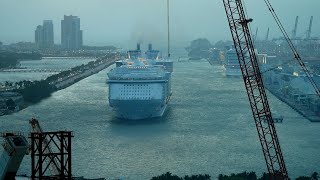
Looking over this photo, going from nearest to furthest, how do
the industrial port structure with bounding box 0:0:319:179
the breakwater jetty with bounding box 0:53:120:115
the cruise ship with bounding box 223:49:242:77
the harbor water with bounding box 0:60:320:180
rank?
the industrial port structure with bounding box 0:0:319:179, the harbor water with bounding box 0:60:320:180, the breakwater jetty with bounding box 0:53:120:115, the cruise ship with bounding box 223:49:242:77

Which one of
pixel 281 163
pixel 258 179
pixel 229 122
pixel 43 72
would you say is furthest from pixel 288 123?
pixel 43 72

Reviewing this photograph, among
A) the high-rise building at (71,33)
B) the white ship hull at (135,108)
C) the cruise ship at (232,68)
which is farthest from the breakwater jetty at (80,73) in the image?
the high-rise building at (71,33)

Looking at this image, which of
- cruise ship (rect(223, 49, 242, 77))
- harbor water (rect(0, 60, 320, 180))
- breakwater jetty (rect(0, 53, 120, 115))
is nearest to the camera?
harbor water (rect(0, 60, 320, 180))

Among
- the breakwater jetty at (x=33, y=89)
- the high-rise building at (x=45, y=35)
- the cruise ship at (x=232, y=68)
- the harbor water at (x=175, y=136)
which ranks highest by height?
the high-rise building at (x=45, y=35)

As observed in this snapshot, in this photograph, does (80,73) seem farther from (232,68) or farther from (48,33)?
(48,33)

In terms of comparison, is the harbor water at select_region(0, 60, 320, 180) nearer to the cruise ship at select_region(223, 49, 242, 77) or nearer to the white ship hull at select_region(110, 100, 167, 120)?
the white ship hull at select_region(110, 100, 167, 120)

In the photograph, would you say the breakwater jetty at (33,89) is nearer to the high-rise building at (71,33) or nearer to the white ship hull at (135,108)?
the white ship hull at (135,108)

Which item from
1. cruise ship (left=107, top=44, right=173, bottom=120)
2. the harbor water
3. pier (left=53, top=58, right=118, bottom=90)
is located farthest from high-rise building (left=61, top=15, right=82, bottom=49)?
cruise ship (left=107, top=44, right=173, bottom=120)
